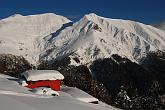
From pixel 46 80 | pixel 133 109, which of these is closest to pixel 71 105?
pixel 46 80

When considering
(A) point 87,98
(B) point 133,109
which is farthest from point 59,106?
(B) point 133,109

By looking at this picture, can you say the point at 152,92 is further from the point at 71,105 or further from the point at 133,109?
the point at 71,105

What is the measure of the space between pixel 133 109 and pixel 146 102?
87.1 ft

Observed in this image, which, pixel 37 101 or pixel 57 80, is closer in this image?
pixel 37 101

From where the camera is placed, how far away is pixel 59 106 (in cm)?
1309

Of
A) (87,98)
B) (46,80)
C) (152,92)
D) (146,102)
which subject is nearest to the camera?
(87,98)

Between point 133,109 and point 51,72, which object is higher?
point 51,72

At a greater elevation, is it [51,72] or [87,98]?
[51,72]

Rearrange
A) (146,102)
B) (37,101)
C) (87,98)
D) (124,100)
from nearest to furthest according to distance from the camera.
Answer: (37,101)
(87,98)
(124,100)
(146,102)

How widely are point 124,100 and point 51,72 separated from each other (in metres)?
61.8

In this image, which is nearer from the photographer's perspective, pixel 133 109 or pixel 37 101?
pixel 37 101

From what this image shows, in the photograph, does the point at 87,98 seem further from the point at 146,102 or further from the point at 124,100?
the point at 146,102

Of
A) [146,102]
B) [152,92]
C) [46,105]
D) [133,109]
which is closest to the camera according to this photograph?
[46,105]

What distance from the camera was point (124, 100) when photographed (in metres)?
99.5
